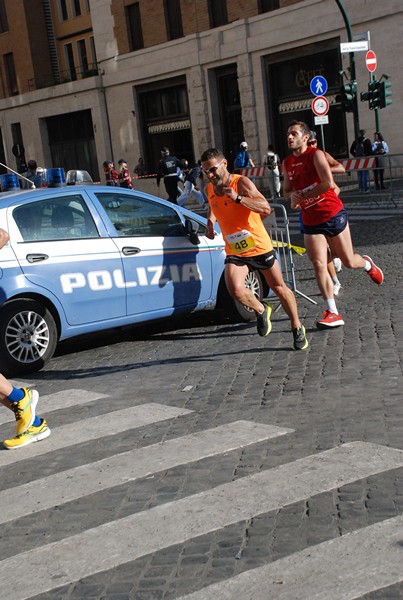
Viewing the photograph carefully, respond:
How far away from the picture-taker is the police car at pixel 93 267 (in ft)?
27.2

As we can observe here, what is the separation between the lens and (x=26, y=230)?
8.52 metres

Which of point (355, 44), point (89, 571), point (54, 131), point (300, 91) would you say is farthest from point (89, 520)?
point (54, 131)

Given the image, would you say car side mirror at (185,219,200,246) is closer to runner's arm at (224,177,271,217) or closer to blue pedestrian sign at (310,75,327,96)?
runner's arm at (224,177,271,217)

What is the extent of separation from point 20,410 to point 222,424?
4.25ft

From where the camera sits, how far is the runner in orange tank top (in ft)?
27.0

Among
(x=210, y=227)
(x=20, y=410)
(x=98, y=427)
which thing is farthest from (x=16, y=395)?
(x=210, y=227)

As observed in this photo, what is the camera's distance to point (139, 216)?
938 centimetres

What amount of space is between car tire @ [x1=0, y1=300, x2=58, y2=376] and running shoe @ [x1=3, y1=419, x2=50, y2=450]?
6.65 ft

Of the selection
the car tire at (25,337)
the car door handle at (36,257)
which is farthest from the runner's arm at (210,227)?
the car tire at (25,337)

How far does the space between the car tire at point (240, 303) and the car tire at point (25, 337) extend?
206 cm

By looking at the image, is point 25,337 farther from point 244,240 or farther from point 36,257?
point 244,240

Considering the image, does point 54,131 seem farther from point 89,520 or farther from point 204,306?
point 89,520

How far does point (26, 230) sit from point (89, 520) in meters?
4.29

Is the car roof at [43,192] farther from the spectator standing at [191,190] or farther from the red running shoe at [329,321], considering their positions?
the spectator standing at [191,190]
